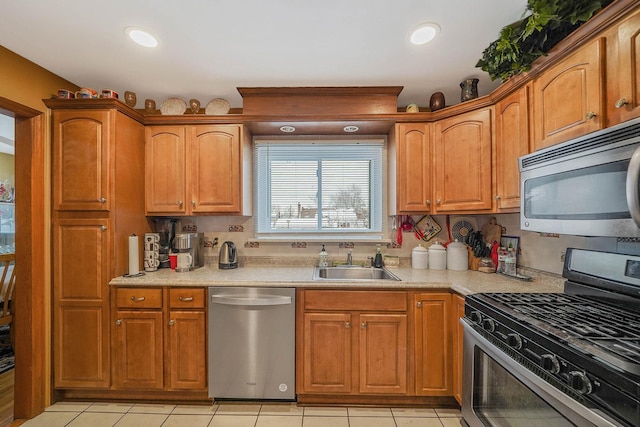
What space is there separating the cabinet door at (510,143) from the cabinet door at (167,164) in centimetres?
244

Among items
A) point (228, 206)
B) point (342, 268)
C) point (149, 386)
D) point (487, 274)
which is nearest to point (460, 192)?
point (487, 274)

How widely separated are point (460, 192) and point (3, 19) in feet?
9.94

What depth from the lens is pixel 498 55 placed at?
167 cm

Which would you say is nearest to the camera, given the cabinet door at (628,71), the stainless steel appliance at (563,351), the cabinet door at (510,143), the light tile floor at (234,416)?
the stainless steel appliance at (563,351)

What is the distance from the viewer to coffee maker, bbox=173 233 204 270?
2404 mm

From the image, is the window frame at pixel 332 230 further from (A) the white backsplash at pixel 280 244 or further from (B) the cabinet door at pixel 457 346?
(B) the cabinet door at pixel 457 346

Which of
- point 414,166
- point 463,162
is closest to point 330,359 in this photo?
point 414,166

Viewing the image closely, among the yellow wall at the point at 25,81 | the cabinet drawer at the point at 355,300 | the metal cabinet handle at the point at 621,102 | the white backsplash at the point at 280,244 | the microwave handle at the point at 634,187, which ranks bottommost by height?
the cabinet drawer at the point at 355,300

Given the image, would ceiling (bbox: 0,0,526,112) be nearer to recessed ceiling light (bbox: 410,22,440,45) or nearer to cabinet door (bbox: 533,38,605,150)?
recessed ceiling light (bbox: 410,22,440,45)

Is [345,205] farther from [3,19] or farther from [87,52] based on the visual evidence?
[3,19]

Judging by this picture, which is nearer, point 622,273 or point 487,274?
point 622,273

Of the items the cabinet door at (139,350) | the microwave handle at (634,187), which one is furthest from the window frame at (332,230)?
the microwave handle at (634,187)

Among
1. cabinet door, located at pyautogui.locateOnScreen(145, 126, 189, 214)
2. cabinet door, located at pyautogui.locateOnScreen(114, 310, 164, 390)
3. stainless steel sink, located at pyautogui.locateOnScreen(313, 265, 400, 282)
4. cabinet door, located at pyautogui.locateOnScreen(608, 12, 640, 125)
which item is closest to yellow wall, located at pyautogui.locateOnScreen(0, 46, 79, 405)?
cabinet door, located at pyautogui.locateOnScreen(114, 310, 164, 390)

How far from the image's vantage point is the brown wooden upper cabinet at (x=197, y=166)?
2.38m
